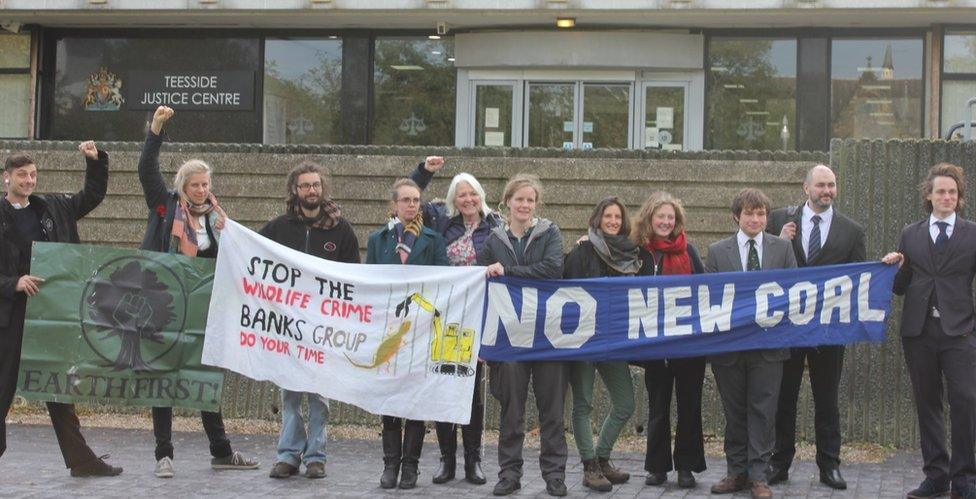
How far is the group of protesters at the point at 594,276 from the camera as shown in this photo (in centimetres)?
867

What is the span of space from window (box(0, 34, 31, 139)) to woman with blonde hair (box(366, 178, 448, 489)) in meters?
14.7

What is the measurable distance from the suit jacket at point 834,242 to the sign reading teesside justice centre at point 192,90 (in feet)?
44.8

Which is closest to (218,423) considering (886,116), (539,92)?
(539,92)

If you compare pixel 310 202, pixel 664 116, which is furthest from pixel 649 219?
pixel 664 116

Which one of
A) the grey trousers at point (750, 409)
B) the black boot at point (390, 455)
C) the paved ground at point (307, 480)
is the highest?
the grey trousers at point (750, 409)

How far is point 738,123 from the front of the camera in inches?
805

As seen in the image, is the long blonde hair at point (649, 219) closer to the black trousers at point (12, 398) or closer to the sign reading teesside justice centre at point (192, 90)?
the black trousers at point (12, 398)

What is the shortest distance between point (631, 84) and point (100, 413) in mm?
10790

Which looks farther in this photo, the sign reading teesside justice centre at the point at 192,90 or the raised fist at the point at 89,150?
the sign reading teesside justice centre at the point at 192,90

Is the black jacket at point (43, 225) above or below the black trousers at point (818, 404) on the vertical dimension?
above

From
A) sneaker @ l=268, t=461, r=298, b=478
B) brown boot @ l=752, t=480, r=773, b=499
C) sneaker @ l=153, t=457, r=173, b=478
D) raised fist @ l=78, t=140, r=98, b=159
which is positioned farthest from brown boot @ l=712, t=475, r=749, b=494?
raised fist @ l=78, t=140, r=98, b=159

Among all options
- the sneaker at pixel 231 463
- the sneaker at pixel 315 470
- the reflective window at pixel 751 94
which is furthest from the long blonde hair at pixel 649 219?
the reflective window at pixel 751 94

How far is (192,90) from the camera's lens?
71.3 feet

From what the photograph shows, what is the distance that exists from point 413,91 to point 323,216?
39.9ft
